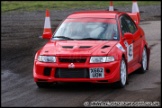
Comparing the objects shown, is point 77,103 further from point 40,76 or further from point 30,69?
point 30,69

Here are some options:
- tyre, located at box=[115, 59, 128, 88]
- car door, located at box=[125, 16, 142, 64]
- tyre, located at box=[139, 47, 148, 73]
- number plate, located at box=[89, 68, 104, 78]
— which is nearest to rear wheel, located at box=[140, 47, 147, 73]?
tyre, located at box=[139, 47, 148, 73]

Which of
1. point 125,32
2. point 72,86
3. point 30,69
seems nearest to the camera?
point 72,86

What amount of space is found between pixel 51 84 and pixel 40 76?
0.40m

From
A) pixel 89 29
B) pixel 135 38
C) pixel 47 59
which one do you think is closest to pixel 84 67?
pixel 47 59

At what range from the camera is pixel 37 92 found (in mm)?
11039

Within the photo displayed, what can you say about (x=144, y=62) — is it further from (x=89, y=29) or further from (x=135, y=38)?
(x=89, y=29)

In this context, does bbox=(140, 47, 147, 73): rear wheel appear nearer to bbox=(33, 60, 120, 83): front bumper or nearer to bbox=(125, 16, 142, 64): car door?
bbox=(125, 16, 142, 64): car door

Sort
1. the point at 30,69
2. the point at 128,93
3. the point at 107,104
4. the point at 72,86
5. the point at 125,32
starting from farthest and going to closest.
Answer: the point at 30,69 < the point at 125,32 < the point at 72,86 < the point at 128,93 < the point at 107,104

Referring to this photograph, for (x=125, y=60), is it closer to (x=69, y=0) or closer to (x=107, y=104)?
(x=107, y=104)

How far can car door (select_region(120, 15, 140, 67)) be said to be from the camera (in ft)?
39.8

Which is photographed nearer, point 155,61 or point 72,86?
point 72,86

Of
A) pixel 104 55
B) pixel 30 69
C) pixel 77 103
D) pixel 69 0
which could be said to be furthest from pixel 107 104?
pixel 69 0

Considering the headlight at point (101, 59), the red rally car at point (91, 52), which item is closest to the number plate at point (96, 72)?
the red rally car at point (91, 52)

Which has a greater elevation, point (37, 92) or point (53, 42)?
point (53, 42)
